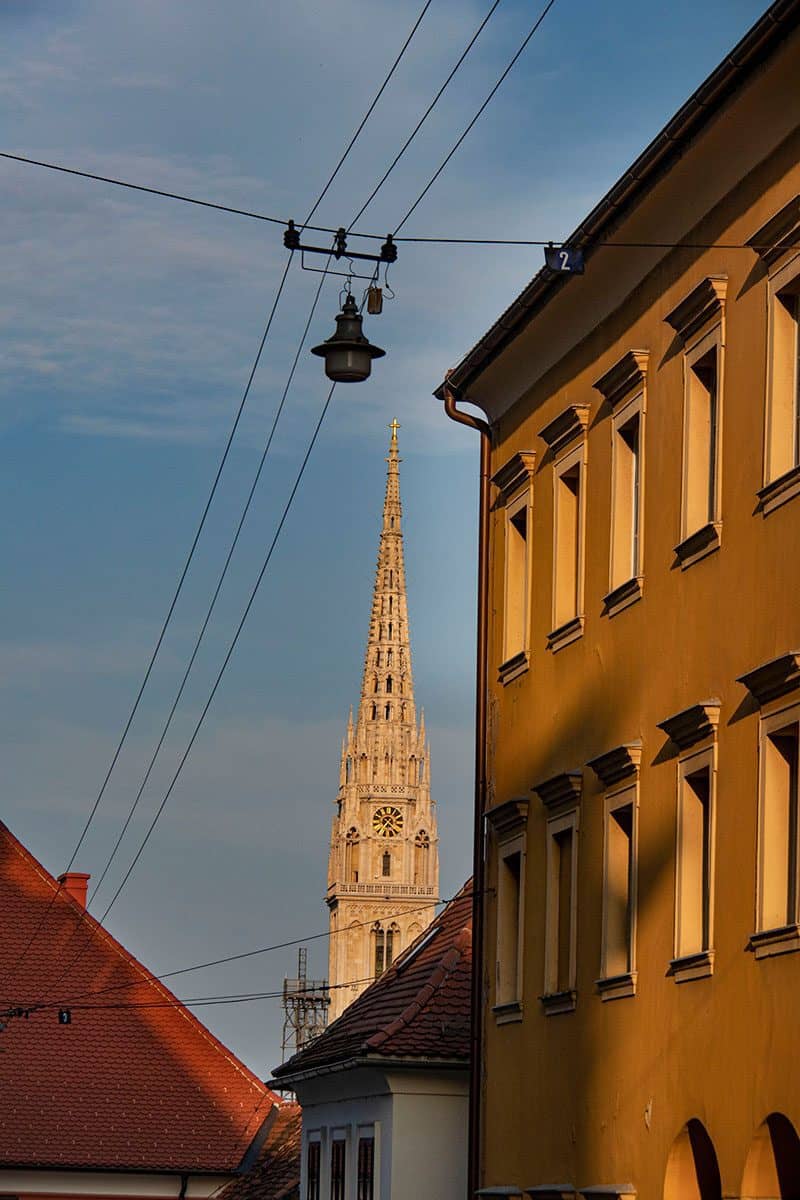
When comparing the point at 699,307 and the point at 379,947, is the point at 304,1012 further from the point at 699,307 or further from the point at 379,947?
the point at 699,307

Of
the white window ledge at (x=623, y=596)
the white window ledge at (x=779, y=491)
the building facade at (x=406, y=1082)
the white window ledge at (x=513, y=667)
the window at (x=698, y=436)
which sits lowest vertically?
the building facade at (x=406, y=1082)

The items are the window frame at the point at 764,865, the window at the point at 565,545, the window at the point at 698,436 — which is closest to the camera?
the window frame at the point at 764,865

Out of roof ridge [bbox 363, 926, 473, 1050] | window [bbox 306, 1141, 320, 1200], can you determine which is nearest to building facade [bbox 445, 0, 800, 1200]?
roof ridge [bbox 363, 926, 473, 1050]

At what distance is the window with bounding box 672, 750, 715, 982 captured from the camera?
19.7m

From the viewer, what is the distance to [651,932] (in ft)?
68.3

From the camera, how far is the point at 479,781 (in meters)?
27.7

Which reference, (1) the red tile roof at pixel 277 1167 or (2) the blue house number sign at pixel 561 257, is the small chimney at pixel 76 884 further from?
(2) the blue house number sign at pixel 561 257

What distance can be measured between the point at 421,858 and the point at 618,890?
165228mm

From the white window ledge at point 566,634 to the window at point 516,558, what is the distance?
119 cm

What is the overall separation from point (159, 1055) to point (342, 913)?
136629 mm

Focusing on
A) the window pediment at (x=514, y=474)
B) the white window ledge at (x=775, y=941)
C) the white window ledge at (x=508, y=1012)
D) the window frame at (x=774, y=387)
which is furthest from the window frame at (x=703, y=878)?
the window pediment at (x=514, y=474)

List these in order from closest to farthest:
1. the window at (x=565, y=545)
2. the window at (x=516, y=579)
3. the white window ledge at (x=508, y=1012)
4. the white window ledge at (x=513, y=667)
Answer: the window at (x=565, y=545) → the white window ledge at (x=508, y=1012) → the white window ledge at (x=513, y=667) → the window at (x=516, y=579)

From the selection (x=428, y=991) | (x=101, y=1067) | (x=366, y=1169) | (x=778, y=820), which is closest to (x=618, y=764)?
(x=778, y=820)

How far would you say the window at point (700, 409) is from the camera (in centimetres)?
1977
